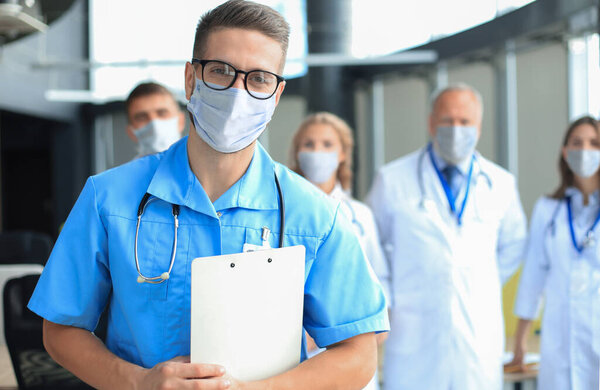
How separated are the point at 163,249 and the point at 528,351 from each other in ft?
9.64

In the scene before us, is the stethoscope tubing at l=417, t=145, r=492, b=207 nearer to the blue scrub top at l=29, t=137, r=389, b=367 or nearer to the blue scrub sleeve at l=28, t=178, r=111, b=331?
the blue scrub top at l=29, t=137, r=389, b=367

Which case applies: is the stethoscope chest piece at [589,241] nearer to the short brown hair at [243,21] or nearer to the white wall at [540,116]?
the short brown hair at [243,21]

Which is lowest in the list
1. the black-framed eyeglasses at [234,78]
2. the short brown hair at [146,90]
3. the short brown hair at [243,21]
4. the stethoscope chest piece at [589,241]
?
the stethoscope chest piece at [589,241]

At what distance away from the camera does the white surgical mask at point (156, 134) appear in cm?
257

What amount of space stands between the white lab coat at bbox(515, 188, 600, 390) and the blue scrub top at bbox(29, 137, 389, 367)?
1.79 meters

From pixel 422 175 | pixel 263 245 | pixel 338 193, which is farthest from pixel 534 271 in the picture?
pixel 263 245

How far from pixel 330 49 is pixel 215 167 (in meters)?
6.88

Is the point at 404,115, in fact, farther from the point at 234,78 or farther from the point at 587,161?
the point at 234,78

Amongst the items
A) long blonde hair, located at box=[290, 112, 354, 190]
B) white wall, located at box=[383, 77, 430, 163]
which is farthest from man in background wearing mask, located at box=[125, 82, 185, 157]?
Answer: white wall, located at box=[383, 77, 430, 163]

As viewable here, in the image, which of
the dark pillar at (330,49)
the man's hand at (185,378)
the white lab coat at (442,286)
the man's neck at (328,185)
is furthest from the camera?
the dark pillar at (330,49)

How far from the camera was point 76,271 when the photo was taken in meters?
1.05

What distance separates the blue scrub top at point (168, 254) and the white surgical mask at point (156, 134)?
1.48 m

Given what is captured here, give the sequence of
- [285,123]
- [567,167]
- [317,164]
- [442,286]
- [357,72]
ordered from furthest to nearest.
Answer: [285,123]
[357,72]
[567,167]
[317,164]
[442,286]

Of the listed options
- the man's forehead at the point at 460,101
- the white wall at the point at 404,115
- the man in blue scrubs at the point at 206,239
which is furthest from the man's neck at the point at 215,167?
the white wall at the point at 404,115
